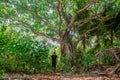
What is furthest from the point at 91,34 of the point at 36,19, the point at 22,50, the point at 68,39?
the point at 22,50

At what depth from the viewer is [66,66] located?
12273 millimetres

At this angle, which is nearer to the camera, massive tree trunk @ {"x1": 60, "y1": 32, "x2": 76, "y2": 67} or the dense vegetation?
the dense vegetation

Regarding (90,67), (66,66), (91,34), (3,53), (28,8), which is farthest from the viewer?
(91,34)

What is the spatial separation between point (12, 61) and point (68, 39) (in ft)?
17.0

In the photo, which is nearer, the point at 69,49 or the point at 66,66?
the point at 66,66

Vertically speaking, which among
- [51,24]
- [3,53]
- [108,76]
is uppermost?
[51,24]

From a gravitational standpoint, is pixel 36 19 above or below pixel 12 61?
above

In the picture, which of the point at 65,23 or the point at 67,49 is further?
the point at 65,23

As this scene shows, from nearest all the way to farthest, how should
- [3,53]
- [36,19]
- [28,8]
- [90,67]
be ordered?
[3,53] < [90,67] < [28,8] < [36,19]

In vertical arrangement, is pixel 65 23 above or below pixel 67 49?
above

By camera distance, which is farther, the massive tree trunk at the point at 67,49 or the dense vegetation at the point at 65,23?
the massive tree trunk at the point at 67,49

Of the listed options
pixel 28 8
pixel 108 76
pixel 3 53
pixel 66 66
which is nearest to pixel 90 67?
pixel 66 66

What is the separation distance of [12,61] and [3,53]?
46 cm

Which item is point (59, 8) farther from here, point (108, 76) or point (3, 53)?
point (108, 76)
